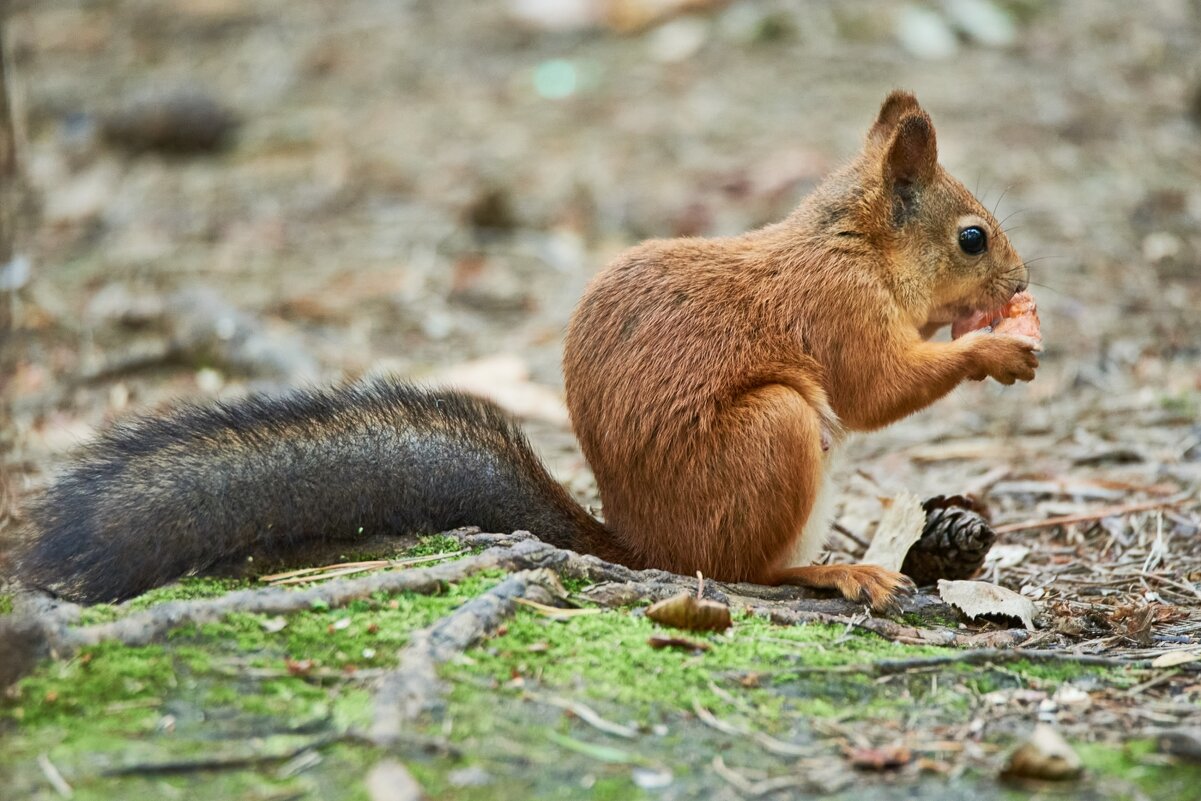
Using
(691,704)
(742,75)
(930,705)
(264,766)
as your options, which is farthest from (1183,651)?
(742,75)

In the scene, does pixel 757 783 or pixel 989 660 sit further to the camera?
pixel 989 660

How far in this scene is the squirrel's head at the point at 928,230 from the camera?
2996mm

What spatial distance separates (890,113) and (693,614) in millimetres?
1537

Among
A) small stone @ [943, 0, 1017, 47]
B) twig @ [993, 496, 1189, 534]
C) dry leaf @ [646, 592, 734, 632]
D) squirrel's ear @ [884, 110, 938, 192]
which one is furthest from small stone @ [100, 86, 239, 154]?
dry leaf @ [646, 592, 734, 632]

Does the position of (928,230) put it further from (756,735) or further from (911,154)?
(756,735)

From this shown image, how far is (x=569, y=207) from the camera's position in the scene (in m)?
6.41

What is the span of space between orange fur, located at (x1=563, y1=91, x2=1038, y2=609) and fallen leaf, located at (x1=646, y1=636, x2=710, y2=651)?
480 mm

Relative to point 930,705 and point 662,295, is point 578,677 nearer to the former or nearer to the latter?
point 930,705

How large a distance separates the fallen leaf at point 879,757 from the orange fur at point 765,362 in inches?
30.1

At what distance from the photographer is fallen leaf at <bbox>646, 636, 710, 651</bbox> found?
2.13 m

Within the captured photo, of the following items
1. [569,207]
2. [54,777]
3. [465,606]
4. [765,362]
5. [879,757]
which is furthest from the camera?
[569,207]

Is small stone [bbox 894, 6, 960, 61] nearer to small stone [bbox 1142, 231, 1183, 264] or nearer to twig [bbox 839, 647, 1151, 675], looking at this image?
small stone [bbox 1142, 231, 1183, 264]

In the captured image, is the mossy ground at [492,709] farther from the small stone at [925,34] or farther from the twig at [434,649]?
the small stone at [925,34]

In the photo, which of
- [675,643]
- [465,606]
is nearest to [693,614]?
[675,643]
